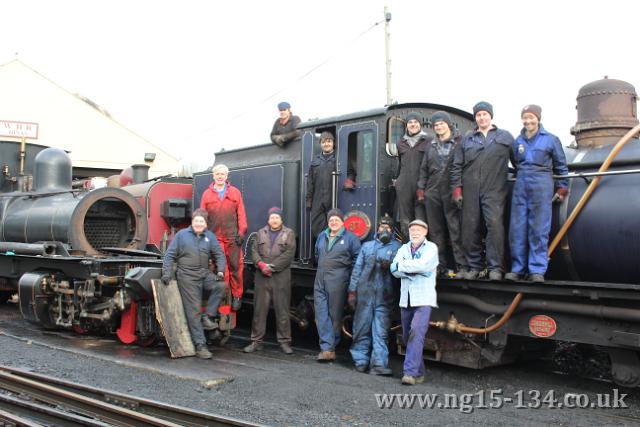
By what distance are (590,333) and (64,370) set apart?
5.28 meters

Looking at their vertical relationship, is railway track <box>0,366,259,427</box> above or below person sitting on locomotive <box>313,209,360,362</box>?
below

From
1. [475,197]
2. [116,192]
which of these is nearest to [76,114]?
[116,192]

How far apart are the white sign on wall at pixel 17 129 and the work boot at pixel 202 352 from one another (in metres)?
20.4

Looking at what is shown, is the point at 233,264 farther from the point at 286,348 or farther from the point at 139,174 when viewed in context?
the point at 139,174

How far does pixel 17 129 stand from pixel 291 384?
22.7m

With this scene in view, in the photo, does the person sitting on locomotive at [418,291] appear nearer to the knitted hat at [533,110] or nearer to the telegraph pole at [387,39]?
the knitted hat at [533,110]

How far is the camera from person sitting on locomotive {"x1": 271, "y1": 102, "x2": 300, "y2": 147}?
926 centimetres

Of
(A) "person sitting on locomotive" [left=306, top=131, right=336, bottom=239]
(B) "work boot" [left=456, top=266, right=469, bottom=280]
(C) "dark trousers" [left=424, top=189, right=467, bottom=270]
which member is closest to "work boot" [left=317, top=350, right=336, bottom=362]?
(A) "person sitting on locomotive" [left=306, top=131, right=336, bottom=239]

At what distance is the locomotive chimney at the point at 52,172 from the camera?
11016 millimetres

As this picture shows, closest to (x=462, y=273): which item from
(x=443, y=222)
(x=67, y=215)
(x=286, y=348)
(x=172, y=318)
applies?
(x=443, y=222)

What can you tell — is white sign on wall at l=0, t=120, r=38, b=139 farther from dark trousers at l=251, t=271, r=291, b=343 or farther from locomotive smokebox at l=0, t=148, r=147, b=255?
dark trousers at l=251, t=271, r=291, b=343

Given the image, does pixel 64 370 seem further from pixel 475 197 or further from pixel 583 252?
pixel 583 252

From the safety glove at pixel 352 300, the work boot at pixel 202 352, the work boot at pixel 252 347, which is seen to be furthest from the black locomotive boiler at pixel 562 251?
the work boot at pixel 202 352

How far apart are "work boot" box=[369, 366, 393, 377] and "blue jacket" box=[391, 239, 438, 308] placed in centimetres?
84
